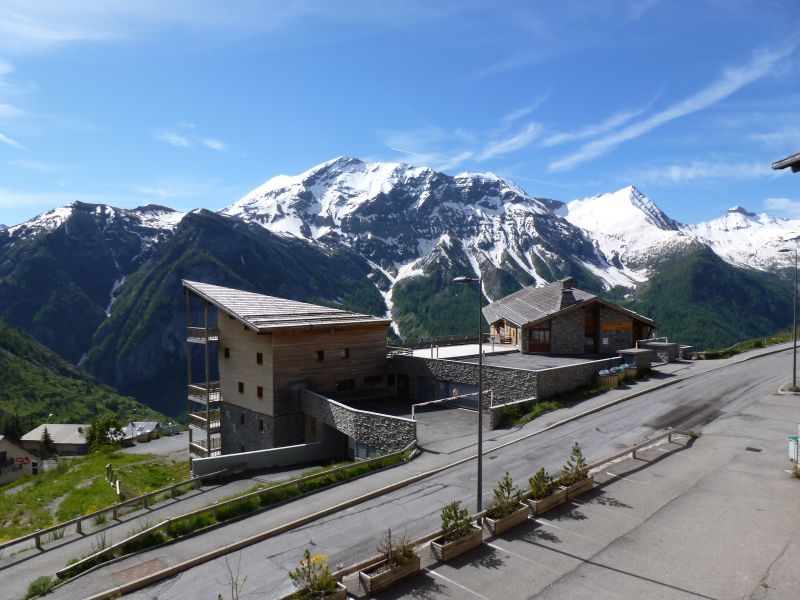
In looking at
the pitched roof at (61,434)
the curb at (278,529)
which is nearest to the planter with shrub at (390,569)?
the curb at (278,529)

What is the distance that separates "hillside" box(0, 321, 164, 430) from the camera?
5271 inches

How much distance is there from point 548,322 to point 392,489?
92.2 ft

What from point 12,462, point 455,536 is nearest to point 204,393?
point 455,536

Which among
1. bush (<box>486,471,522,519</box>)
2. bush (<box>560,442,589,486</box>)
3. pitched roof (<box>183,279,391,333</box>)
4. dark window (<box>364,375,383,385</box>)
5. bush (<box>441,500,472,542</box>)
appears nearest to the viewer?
bush (<box>441,500,472,542</box>)

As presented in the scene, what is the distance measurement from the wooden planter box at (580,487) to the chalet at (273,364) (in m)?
23.0

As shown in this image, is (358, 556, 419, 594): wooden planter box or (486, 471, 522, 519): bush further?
(486, 471, 522, 519): bush

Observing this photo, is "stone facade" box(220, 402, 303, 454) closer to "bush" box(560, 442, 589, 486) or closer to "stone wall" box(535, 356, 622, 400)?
"stone wall" box(535, 356, 622, 400)

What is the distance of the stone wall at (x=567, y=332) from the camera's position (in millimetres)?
46344

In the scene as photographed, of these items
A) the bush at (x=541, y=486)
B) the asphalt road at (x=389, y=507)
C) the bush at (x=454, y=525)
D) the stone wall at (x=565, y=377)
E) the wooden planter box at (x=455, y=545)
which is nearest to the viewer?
the wooden planter box at (x=455, y=545)

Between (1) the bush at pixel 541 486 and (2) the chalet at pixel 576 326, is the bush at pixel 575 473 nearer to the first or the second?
(1) the bush at pixel 541 486

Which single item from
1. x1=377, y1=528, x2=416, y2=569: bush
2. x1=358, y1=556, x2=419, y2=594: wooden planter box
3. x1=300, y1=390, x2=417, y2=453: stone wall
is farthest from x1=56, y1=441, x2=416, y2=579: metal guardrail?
x1=358, y1=556, x2=419, y2=594: wooden planter box

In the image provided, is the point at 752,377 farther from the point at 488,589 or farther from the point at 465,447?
the point at 488,589

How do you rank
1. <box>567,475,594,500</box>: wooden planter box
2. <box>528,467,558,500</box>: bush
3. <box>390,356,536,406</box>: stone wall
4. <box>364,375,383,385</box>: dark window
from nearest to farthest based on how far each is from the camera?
<box>528,467,558,500</box>: bush → <box>567,475,594,500</box>: wooden planter box → <box>390,356,536,406</box>: stone wall → <box>364,375,383,385</box>: dark window

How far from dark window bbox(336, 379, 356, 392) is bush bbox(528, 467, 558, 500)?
2367cm
